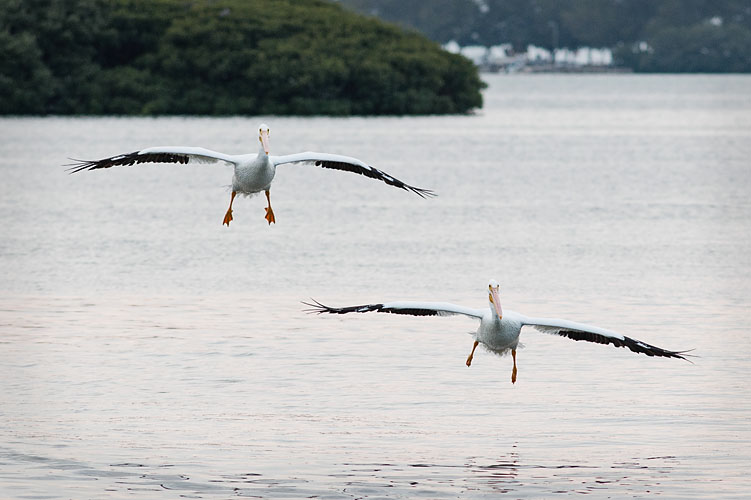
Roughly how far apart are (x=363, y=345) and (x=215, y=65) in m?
66.5

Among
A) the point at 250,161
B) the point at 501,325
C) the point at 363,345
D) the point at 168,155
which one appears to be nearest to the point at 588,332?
the point at 501,325

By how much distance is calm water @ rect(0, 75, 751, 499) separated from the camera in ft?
51.8

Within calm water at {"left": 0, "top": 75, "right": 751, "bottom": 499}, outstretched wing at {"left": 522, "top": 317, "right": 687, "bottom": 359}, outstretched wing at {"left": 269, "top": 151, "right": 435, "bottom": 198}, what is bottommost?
calm water at {"left": 0, "top": 75, "right": 751, "bottom": 499}

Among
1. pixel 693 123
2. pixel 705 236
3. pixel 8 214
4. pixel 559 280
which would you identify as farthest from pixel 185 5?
pixel 559 280

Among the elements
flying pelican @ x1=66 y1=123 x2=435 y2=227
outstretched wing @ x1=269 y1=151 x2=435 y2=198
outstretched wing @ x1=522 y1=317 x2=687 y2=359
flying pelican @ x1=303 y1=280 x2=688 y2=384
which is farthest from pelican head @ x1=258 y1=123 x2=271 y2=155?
outstretched wing @ x1=522 y1=317 x2=687 y2=359

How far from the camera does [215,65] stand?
8706cm

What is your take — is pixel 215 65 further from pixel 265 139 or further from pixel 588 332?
pixel 588 332

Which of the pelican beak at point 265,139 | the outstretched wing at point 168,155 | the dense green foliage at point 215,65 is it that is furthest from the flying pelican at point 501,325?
the dense green foliage at point 215,65

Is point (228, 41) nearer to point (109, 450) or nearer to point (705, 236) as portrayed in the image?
point (705, 236)

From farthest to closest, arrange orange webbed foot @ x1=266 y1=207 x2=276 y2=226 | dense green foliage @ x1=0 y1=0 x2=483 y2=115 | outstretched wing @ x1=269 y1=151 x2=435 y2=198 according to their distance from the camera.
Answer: dense green foliage @ x1=0 y1=0 x2=483 y2=115 < outstretched wing @ x1=269 y1=151 x2=435 y2=198 < orange webbed foot @ x1=266 y1=207 x2=276 y2=226

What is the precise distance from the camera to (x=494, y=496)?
14.9 meters

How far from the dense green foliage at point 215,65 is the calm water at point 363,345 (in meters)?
36.7

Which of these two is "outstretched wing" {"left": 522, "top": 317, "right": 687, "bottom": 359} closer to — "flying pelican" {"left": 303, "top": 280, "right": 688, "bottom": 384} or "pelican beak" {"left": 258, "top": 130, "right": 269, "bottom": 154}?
"flying pelican" {"left": 303, "top": 280, "right": 688, "bottom": 384}

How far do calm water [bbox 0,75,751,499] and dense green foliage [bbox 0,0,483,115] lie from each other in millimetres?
Answer: 36736
